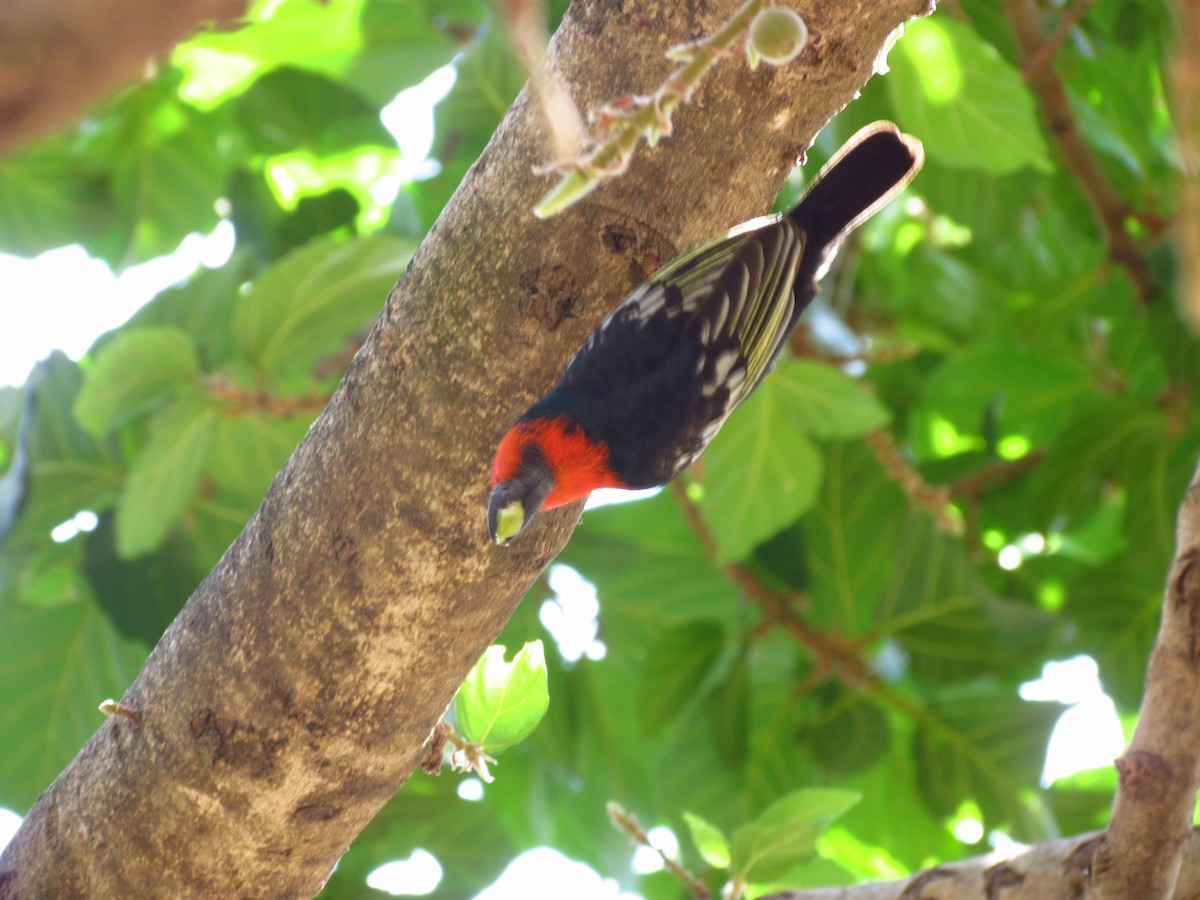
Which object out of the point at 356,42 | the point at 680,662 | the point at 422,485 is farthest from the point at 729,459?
the point at 356,42

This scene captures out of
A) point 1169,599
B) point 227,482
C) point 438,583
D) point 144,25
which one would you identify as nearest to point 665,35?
point 438,583

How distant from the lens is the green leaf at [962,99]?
2646 millimetres

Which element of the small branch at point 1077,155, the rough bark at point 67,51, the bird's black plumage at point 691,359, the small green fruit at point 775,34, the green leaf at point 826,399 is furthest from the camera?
the small branch at point 1077,155

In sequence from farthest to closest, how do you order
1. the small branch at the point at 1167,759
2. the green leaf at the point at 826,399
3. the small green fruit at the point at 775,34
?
the green leaf at the point at 826,399 → the small branch at the point at 1167,759 → the small green fruit at the point at 775,34

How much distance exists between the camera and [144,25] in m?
0.35

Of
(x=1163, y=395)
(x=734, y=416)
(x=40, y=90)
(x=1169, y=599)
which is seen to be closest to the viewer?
(x=40, y=90)

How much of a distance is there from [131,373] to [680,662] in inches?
66.9

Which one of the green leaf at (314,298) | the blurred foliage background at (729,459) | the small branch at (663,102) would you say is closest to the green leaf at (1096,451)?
the blurred foliage background at (729,459)

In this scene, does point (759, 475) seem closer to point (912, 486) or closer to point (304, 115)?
point (912, 486)

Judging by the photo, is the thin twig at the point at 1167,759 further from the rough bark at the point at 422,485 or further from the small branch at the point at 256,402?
the small branch at the point at 256,402

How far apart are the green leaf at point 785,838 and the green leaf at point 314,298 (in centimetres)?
149

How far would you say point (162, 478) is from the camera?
111 inches

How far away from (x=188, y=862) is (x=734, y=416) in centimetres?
182

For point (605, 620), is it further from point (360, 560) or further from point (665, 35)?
point (665, 35)
